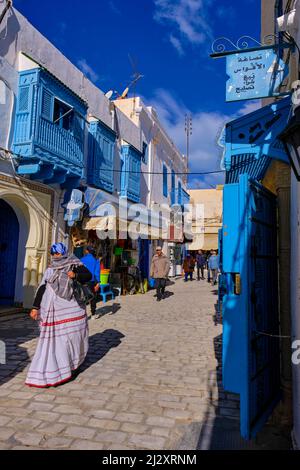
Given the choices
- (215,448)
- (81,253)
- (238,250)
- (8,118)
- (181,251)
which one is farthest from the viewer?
(181,251)

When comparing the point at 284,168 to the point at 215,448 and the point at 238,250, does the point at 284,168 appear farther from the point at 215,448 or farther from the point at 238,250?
the point at 215,448

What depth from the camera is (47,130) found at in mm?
8102

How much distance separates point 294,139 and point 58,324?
3.27 meters

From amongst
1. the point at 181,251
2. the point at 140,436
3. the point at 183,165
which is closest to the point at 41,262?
the point at 140,436

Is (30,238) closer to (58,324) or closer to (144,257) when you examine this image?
(58,324)

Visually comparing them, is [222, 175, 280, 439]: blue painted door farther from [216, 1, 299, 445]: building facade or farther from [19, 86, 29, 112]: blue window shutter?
[19, 86, 29, 112]: blue window shutter

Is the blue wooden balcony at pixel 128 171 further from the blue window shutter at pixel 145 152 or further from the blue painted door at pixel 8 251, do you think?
the blue painted door at pixel 8 251

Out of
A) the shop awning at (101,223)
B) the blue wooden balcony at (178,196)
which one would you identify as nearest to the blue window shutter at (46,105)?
the shop awning at (101,223)

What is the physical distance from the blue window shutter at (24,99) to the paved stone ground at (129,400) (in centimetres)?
506

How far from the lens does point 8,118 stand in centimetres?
762

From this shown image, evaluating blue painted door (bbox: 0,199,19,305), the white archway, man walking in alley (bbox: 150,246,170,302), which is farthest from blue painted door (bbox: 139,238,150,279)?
blue painted door (bbox: 0,199,19,305)

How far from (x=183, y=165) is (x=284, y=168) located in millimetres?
23274

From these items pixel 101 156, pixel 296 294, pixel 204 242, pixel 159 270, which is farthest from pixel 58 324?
pixel 204 242

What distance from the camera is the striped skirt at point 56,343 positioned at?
386 cm
